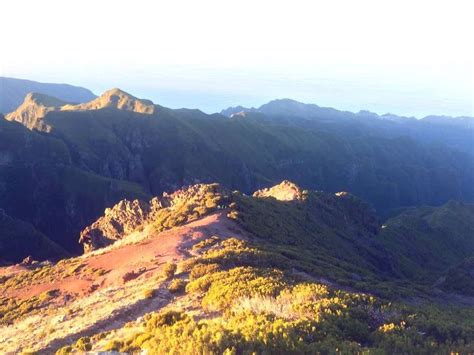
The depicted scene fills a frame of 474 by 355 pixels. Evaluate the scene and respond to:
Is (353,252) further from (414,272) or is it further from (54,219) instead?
(54,219)

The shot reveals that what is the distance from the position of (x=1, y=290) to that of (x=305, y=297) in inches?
946

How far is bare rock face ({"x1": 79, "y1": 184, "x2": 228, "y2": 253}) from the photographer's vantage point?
144ft

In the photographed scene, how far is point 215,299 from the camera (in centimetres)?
1869

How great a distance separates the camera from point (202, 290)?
2153 cm

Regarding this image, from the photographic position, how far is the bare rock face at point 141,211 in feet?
144

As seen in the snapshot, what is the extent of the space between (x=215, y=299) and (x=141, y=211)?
3318cm

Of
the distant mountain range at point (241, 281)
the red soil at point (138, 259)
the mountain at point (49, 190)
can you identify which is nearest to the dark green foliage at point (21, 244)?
the distant mountain range at point (241, 281)

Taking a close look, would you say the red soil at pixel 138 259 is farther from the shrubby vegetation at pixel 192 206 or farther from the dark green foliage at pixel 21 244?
the dark green foliage at pixel 21 244

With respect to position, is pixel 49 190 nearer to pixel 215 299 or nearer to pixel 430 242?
pixel 430 242

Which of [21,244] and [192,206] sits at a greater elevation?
[192,206]

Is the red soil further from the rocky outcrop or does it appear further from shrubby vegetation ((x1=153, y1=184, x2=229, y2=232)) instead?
the rocky outcrop

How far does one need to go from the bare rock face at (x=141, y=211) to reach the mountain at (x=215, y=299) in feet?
0.75

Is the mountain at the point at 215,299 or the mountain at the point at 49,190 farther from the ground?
the mountain at the point at 215,299

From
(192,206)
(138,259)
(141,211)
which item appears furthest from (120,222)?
(138,259)
